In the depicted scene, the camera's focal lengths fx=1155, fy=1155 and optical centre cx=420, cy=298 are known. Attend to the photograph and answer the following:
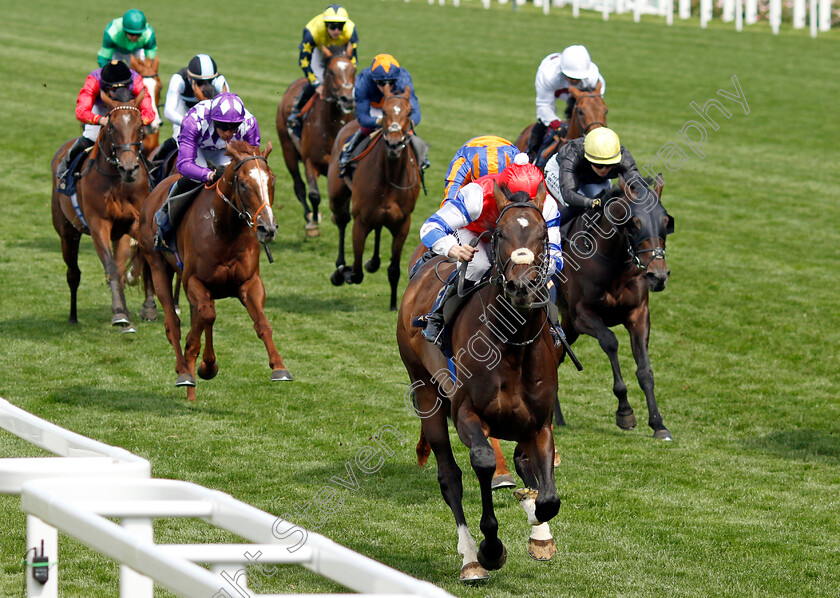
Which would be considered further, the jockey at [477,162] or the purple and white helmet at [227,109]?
the purple and white helmet at [227,109]

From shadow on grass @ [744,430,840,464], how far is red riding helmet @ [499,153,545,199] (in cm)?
410

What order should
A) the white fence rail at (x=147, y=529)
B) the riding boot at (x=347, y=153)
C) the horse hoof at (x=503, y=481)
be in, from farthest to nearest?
the riding boot at (x=347, y=153) → the horse hoof at (x=503, y=481) → the white fence rail at (x=147, y=529)

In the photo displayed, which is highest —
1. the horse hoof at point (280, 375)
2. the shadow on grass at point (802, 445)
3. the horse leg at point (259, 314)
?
the horse leg at point (259, 314)

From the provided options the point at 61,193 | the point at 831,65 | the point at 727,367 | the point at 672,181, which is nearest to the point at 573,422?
the point at 727,367

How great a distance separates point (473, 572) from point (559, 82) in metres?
6.59

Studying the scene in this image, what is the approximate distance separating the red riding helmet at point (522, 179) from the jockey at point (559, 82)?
538 centimetres

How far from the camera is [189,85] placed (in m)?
11.0

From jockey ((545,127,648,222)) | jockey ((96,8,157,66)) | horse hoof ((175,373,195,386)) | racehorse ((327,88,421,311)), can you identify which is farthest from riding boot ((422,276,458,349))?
jockey ((96,8,157,66))

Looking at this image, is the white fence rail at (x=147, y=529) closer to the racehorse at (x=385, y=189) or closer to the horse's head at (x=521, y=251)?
the horse's head at (x=521, y=251)

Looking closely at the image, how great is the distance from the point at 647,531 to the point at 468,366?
177 cm

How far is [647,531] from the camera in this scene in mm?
6484

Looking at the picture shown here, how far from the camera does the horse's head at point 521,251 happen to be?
488 centimetres

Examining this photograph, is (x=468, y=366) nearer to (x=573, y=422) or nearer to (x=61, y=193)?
(x=573, y=422)

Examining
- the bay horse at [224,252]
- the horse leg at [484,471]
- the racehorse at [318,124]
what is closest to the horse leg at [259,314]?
the bay horse at [224,252]
